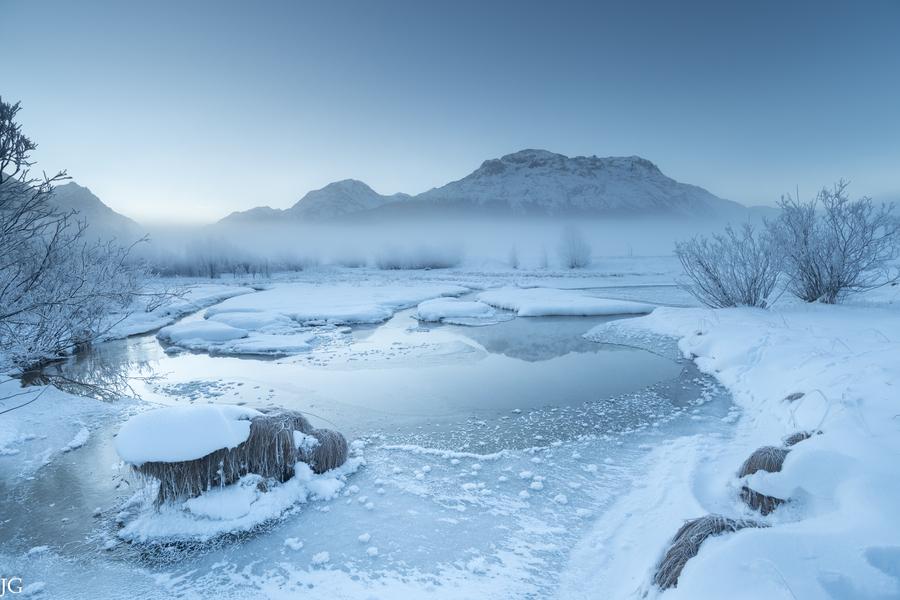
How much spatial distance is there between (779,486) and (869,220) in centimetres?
1601

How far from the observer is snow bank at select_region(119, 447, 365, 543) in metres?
5.38

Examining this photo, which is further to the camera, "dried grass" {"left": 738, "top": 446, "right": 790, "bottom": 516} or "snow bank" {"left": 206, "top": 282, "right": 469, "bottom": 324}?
"snow bank" {"left": 206, "top": 282, "right": 469, "bottom": 324}

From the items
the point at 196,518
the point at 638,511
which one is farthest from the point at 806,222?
the point at 196,518

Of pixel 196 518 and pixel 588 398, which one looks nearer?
pixel 196 518

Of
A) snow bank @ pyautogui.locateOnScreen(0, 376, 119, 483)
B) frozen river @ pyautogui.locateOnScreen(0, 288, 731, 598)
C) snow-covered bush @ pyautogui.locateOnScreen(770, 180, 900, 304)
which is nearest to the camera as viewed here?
frozen river @ pyautogui.locateOnScreen(0, 288, 731, 598)

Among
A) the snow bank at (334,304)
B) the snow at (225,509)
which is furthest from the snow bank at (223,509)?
the snow bank at (334,304)

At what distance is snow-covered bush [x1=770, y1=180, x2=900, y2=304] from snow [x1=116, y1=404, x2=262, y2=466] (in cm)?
1882

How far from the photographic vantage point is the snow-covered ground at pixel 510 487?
3.97 meters

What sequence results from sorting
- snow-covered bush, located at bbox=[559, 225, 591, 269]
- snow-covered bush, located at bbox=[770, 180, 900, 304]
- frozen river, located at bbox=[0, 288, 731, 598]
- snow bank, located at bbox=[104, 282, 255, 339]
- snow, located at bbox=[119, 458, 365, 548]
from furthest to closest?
snow-covered bush, located at bbox=[559, 225, 591, 269], snow bank, located at bbox=[104, 282, 255, 339], snow-covered bush, located at bbox=[770, 180, 900, 304], snow, located at bbox=[119, 458, 365, 548], frozen river, located at bbox=[0, 288, 731, 598]

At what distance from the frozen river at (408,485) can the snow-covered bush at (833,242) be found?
8134 mm

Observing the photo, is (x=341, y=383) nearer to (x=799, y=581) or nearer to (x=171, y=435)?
(x=171, y=435)

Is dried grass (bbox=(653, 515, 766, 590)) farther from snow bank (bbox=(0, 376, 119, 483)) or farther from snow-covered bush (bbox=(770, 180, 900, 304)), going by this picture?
snow-covered bush (bbox=(770, 180, 900, 304))

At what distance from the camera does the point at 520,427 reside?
27.7ft

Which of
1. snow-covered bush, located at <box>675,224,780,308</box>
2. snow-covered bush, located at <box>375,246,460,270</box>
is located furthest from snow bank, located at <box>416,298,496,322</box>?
snow-covered bush, located at <box>375,246,460,270</box>
